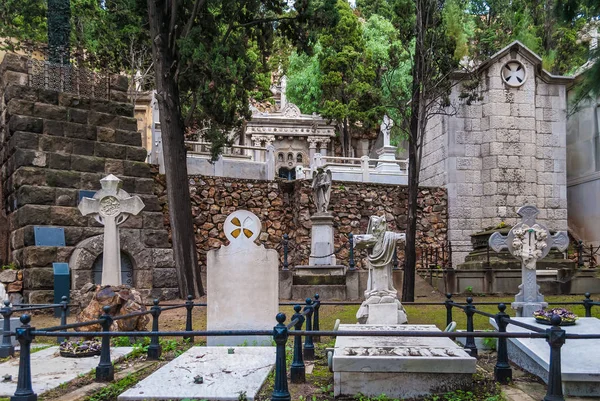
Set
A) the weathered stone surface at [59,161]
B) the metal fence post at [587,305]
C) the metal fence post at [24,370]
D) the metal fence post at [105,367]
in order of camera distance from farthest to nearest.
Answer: the weathered stone surface at [59,161]
the metal fence post at [587,305]
the metal fence post at [105,367]
the metal fence post at [24,370]

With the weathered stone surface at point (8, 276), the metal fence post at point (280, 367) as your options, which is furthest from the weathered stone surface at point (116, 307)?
the weathered stone surface at point (8, 276)

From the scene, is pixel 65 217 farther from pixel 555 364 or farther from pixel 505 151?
pixel 505 151

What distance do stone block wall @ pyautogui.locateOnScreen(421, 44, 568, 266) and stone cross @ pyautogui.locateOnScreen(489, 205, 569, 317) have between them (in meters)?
10.3

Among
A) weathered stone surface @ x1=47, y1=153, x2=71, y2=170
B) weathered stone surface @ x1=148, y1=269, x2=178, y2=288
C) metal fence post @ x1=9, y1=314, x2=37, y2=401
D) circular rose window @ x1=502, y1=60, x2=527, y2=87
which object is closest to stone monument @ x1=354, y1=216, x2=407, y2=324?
metal fence post @ x1=9, y1=314, x2=37, y2=401

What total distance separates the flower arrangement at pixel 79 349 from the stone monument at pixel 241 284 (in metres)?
1.60

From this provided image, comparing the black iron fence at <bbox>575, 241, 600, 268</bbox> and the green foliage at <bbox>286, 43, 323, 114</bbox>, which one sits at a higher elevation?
the green foliage at <bbox>286, 43, 323, 114</bbox>

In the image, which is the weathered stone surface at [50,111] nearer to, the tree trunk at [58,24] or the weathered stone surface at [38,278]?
the tree trunk at [58,24]

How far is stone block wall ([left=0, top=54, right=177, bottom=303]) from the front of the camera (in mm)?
14000

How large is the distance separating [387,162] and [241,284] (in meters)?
16.8

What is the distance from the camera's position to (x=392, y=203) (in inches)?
888

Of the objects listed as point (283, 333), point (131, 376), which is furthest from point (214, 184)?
point (283, 333)

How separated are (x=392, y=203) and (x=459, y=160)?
3265 millimetres

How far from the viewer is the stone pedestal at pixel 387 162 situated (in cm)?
2366

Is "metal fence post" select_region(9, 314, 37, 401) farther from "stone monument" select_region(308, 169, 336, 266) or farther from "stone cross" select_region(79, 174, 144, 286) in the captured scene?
"stone monument" select_region(308, 169, 336, 266)
